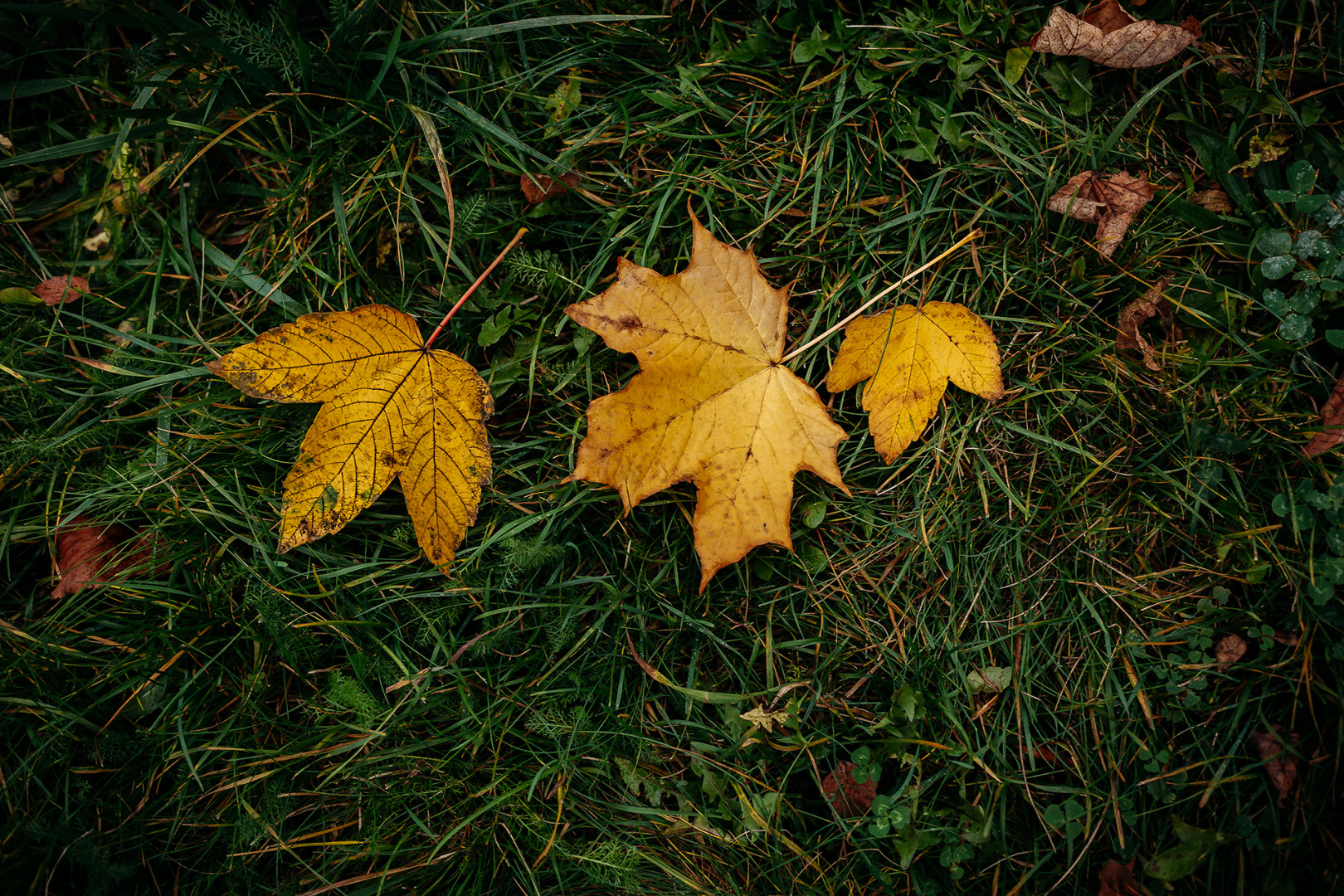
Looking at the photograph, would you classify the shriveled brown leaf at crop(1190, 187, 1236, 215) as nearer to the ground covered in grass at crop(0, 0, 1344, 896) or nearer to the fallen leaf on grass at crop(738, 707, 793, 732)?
the ground covered in grass at crop(0, 0, 1344, 896)

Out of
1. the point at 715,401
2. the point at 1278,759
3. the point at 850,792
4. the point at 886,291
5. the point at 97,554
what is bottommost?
the point at 850,792

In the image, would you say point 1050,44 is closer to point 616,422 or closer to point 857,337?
point 857,337

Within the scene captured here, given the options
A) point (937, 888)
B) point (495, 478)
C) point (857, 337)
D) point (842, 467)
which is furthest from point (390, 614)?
point (937, 888)

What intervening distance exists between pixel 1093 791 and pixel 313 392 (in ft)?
8.07

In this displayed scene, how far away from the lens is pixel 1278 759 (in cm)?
198

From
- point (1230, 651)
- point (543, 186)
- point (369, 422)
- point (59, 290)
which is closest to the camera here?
point (369, 422)

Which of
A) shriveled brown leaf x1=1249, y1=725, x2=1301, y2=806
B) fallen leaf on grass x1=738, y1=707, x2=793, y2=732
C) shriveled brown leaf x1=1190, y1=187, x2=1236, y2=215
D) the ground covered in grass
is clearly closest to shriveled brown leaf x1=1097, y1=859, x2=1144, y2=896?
the ground covered in grass

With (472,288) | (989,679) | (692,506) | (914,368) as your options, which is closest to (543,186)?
(472,288)

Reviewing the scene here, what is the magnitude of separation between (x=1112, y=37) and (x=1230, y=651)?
181cm

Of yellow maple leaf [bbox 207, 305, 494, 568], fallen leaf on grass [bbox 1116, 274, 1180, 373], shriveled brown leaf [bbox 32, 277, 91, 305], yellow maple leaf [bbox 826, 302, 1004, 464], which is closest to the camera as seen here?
yellow maple leaf [bbox 207, 305, 494, 568]

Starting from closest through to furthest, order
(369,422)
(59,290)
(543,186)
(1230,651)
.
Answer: (369,422) → (1230,651) → (543,186) → (59,290)

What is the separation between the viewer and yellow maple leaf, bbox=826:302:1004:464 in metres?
1.99

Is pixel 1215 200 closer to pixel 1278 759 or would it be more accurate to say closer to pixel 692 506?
pixel 1278 759

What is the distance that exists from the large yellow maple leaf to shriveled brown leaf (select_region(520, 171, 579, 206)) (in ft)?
1.42
